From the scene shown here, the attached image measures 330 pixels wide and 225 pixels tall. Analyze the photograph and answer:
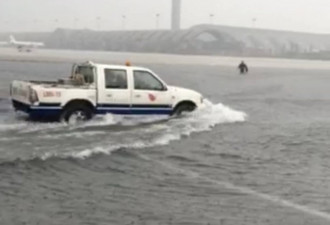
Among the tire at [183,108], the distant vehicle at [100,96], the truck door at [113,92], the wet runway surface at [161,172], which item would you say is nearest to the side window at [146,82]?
the distant vehicle at [100,96]

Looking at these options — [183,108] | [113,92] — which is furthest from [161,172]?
[183,108]

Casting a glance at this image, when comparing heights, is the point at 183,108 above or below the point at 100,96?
below

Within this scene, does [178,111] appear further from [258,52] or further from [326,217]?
[258,52]

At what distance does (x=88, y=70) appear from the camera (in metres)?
17.3

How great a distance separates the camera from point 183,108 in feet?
59.4

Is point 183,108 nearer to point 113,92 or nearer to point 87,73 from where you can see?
point 113,92

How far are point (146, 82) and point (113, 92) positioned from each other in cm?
117

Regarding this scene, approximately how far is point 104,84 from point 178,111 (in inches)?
94.9

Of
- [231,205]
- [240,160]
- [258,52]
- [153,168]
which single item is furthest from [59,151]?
[258,52]

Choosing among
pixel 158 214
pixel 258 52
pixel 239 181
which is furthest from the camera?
pixel 258 52

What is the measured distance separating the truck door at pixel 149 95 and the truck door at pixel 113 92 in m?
0.23

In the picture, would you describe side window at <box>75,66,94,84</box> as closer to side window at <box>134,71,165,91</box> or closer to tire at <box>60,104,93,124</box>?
tire at <box>60,104,93,124</box>

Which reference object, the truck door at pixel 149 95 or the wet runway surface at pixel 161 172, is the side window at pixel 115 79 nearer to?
the truck door at pixel 149 95

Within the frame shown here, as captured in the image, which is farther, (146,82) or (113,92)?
(146,82)
